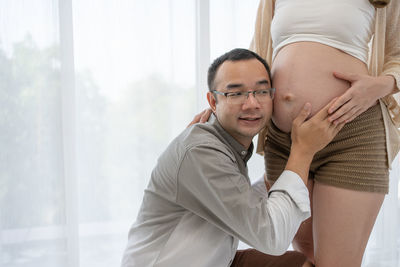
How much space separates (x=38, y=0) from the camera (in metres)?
1.91

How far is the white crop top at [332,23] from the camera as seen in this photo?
115 centimetres

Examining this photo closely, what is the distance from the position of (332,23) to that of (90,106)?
1343mm

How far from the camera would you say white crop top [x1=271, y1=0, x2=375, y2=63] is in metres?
1.15

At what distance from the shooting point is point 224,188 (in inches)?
41.0

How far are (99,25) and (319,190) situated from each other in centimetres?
144

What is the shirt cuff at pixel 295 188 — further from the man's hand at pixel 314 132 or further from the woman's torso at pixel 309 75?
the woman's torso at pixel 309 75

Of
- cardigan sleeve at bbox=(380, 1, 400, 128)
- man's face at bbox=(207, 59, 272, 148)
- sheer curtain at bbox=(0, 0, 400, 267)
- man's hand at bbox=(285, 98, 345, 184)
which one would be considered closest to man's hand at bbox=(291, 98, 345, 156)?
man's hand at bbox=(285, 98, 345, 184)

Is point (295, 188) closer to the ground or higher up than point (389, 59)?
closer to the ground

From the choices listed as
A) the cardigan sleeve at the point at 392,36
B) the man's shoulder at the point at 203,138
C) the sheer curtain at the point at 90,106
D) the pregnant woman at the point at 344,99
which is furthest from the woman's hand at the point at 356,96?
the sheer curtain at the point at 90,106

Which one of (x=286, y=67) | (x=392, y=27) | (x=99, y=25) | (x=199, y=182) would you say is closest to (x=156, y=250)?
(x=199, y=182)

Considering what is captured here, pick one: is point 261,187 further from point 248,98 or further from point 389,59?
point 389,59

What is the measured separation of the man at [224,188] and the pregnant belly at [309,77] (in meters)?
0.04

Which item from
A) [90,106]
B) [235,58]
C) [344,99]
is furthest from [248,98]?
[90,106]

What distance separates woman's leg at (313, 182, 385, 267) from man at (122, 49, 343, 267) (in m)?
0.09
